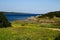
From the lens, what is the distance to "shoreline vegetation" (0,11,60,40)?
509 cm

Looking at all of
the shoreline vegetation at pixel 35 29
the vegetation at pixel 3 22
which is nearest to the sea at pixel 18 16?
the shoreline vegetation at pixel 35 29

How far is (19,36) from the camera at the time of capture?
5000 millimetres

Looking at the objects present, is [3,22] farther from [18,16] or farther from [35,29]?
[18,16]

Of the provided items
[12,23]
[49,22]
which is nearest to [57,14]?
[49,22]

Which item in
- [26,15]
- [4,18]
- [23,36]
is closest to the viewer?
[23,36]

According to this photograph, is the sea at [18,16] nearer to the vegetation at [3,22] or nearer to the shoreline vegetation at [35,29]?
the shoreline vegetation at [35,29]

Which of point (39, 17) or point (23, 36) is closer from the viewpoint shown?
point (23, 36)

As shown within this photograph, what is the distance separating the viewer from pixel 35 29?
6137 mm

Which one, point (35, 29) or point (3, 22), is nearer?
point (35, 29)

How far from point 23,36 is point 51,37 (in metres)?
0.77

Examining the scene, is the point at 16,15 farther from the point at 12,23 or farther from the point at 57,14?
the point at 57,14

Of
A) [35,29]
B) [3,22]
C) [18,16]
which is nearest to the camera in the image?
[35,29]

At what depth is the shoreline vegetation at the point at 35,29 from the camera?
509 centimetres

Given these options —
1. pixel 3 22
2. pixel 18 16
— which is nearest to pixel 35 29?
pixel 3 22
